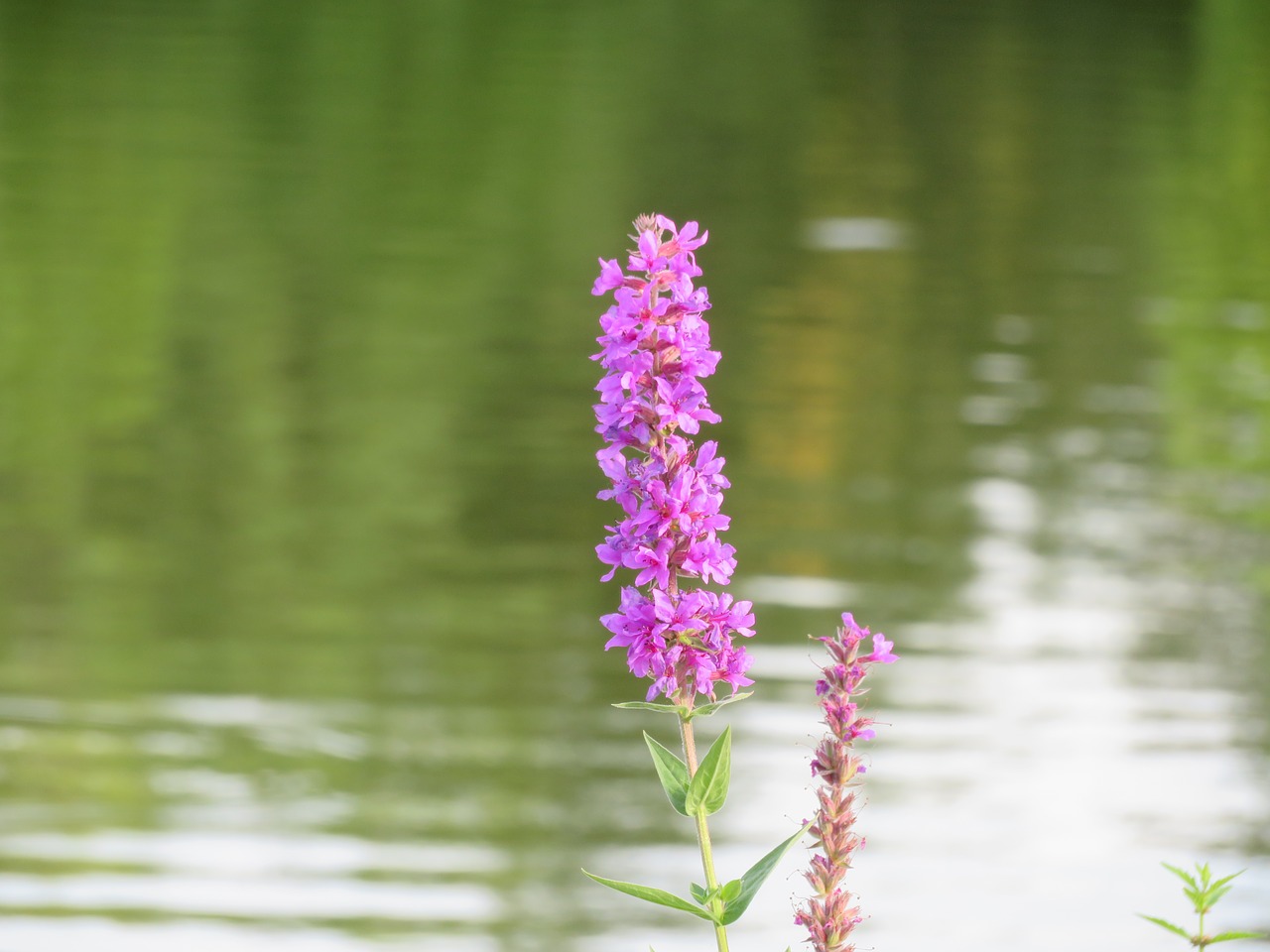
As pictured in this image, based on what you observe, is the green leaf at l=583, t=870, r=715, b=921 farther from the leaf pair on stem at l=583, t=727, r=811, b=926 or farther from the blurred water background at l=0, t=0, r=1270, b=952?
the blurred water background at l=0, t=0, r=1270, b=952

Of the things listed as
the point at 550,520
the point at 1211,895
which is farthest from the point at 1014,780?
the point at 1211,895

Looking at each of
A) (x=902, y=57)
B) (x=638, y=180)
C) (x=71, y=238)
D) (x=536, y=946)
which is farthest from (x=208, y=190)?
(x=902, y=57)

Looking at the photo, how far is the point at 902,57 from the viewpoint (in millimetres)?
19766

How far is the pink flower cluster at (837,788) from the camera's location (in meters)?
1.16

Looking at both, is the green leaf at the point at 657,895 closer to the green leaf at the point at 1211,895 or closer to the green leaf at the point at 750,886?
the green leaf at the point at 750,886

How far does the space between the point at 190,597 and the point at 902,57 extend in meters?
15.1

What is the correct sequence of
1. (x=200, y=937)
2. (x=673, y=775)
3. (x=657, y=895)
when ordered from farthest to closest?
(x=200, y=937) → (x=673, y=775) → (x=657, y=895)

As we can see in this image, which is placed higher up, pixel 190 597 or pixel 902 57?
pixel 902 57

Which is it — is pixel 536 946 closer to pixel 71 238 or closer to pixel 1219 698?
pixel 1219 698

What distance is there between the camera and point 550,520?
743 centimetres

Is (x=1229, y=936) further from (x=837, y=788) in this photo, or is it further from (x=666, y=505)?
(x=666, y=505)

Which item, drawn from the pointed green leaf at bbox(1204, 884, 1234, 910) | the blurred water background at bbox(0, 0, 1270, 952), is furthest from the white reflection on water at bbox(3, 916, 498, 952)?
the pointed green leaf at bbox(1204, 884, 1234, 910)

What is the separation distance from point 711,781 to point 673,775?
0.23 ft

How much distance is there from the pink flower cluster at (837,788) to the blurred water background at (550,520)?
3983mm
